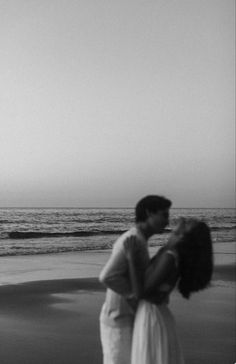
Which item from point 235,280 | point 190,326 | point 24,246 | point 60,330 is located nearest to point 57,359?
point 60,330

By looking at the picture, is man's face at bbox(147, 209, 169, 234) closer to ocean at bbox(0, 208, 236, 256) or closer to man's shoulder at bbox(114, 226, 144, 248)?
man's shoulder at bbox(114, 226, 144, 248)

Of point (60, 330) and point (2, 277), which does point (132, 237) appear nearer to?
point (60, 330)

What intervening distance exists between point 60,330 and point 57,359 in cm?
88

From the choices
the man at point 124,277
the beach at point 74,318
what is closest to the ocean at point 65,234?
the beach at point 74,318

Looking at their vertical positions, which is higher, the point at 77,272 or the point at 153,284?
the point at 153,284

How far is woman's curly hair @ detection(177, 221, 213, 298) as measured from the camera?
2.10 m

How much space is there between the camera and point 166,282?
2.11 m

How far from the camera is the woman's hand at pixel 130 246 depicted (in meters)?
2.14

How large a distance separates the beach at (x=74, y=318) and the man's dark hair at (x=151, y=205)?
6.19 feet

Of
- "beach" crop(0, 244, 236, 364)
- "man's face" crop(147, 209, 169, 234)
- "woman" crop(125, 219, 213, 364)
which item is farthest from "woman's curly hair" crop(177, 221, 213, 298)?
"beach" crop(0, 244, 236, 364)

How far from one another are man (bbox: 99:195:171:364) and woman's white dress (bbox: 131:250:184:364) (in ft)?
0.17

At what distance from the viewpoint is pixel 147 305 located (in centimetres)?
221

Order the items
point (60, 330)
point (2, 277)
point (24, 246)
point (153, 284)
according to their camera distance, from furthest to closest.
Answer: point (24, 246) → point (2, 277) → point (60, 330) → point (153, 284)

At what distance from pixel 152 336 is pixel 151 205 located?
0.49 meters
